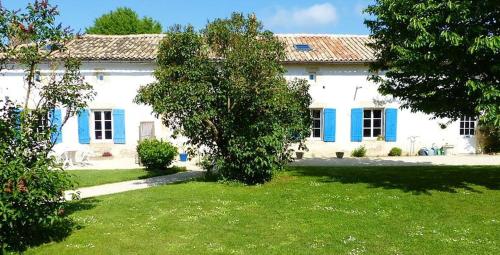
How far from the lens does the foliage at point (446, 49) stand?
8875 millimetres

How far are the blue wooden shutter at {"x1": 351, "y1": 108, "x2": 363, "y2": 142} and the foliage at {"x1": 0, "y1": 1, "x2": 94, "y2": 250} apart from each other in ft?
47.2

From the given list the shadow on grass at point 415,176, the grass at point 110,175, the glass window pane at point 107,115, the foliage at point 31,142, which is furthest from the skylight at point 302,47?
the foliage at point 31,142

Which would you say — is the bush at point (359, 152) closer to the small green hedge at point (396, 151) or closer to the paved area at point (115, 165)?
the small green hedge at point (396, 151)

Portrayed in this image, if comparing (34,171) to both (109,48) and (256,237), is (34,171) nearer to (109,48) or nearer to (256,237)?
(256,237)

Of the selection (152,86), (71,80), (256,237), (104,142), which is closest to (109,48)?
(104,142)

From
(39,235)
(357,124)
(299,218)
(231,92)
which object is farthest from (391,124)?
(39,235)

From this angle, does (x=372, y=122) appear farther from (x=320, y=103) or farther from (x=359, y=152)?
(x=320, y=103)

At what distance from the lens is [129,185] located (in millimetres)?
13266

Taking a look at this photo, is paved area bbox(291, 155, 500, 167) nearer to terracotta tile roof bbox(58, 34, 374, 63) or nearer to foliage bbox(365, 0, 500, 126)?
terracotta tile roof bbox(58, 34, 374, 63)

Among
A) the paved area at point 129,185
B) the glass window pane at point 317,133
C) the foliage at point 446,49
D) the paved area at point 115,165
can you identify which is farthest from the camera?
the glass window pane at point 317,133

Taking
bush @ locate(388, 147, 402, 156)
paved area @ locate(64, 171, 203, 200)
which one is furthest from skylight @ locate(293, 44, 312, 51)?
paved area @ locate(64, 171, 203, 200)

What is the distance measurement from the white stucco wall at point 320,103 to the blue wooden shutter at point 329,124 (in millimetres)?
242

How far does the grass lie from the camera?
45.4 feet

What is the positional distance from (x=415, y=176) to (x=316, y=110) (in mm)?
8214
